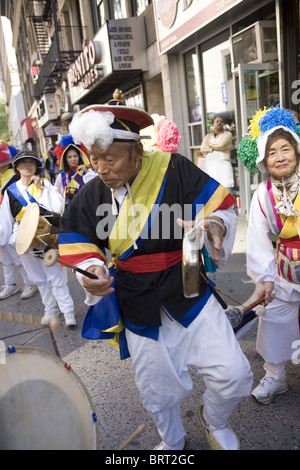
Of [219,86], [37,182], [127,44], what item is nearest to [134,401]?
[37,182]

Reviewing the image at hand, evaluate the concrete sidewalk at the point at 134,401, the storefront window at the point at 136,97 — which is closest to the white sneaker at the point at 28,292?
the concrete sidewalk at the point at 134,401

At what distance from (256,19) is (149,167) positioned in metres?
5.12

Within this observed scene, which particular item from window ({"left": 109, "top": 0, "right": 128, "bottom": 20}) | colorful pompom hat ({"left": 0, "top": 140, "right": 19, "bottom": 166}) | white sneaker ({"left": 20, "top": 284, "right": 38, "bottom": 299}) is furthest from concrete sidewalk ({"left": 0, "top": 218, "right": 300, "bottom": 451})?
window ({"left": 109, "top": 0, "right": 128, "bottom": 20})

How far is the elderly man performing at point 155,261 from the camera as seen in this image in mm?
1783

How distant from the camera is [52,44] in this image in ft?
52.3

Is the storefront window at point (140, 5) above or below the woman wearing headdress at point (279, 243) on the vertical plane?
above

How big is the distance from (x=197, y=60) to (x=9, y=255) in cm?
532

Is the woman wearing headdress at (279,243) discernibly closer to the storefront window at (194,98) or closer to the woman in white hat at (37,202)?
the woman in white hat at (37,202)

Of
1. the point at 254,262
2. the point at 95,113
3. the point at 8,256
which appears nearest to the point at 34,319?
the point at 95,113

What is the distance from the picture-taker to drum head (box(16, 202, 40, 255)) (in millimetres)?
3182

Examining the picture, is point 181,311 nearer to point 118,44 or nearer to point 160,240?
point 160,240

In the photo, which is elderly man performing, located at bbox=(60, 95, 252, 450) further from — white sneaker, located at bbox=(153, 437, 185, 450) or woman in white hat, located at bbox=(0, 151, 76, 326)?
woman in white hat, located at bbox=(0, 151, 76, 326)

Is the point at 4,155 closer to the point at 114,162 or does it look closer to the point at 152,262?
the point at 114,162

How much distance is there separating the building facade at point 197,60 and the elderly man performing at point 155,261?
4.24m
